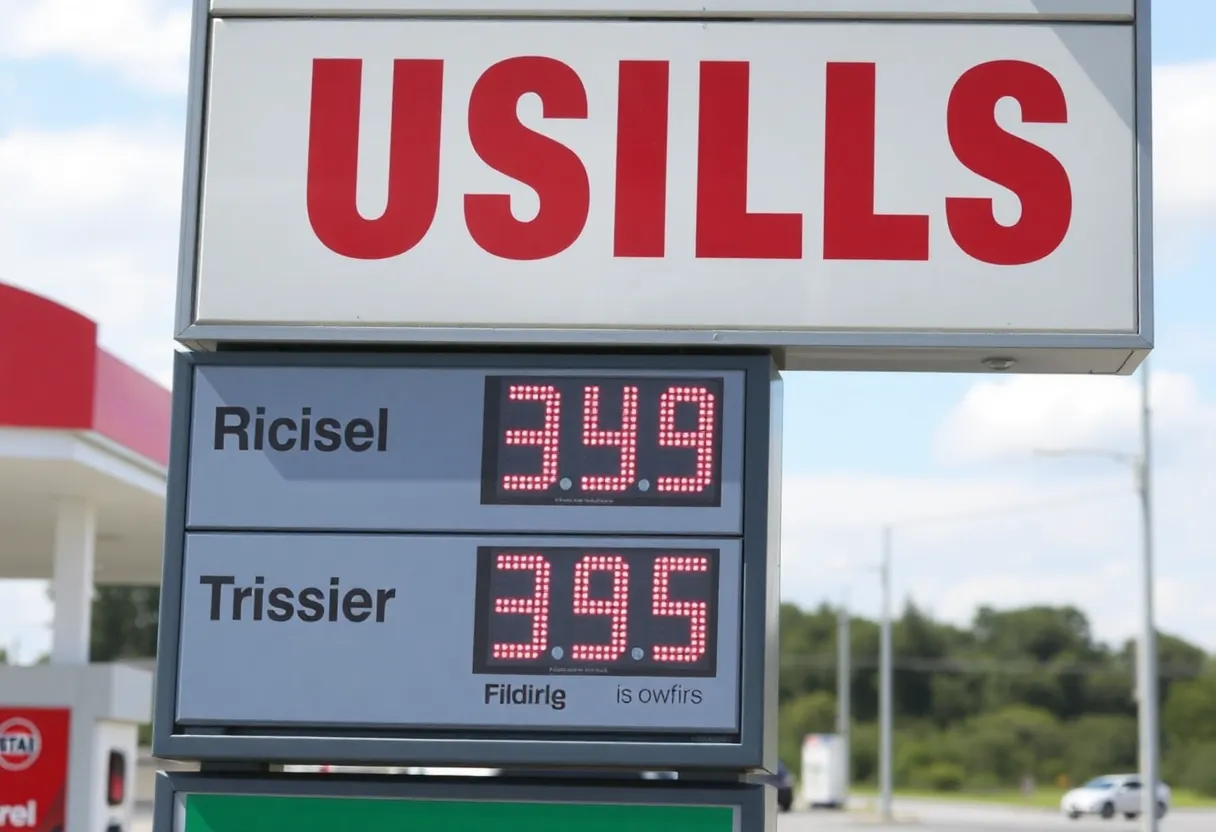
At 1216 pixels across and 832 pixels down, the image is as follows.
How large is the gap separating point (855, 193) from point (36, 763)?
1117 centimetres

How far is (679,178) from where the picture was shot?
6473 millimetres

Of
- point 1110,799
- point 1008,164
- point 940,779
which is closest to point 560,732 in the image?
point 1008,164

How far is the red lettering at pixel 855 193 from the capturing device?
6.41 meters

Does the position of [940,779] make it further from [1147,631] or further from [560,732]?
[560,732]

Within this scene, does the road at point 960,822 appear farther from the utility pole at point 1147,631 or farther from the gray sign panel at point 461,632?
the gray sign panel at point 461,632

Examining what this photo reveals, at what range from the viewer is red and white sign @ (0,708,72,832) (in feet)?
50.1

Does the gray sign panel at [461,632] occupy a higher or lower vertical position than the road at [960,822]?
higher

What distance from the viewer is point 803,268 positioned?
21.0 feet

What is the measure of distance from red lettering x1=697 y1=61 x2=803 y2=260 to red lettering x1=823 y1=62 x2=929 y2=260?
0.14 meters

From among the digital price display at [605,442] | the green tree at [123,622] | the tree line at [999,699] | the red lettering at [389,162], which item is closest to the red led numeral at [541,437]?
the digital price display at [605,442]

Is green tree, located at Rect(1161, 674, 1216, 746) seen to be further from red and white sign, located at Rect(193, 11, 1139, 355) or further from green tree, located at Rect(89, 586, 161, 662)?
red and white sign, located at Rect(193, 11, 1139, 355)

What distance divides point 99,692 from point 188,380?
967 cm

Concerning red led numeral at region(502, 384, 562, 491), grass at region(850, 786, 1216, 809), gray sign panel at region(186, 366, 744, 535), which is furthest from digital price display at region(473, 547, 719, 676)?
grass at region(850, 786, 1216, 809)

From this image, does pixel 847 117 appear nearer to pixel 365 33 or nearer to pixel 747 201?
pixel 747 201
